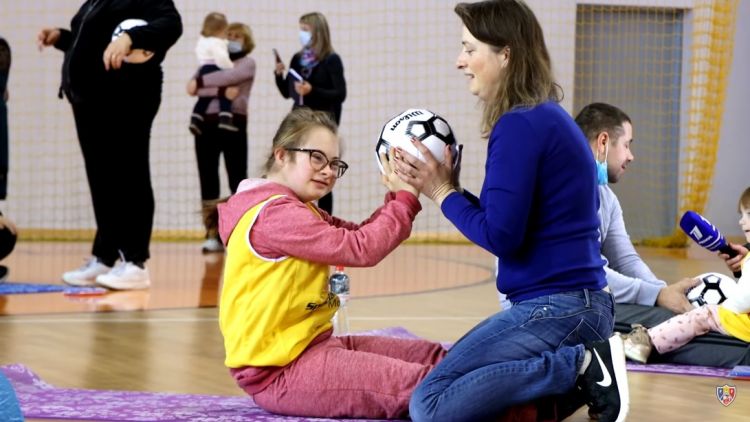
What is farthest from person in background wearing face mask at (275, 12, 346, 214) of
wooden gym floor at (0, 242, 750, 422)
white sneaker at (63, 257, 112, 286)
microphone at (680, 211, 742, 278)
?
microphone at (680, 211, 742, 278)

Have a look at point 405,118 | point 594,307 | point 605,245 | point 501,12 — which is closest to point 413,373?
point 594,307

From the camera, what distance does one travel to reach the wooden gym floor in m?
3.37

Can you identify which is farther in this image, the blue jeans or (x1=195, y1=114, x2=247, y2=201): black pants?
(x1=195, y1=114, x2=247, y2=201): black pants

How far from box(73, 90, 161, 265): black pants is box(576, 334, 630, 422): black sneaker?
3307mm

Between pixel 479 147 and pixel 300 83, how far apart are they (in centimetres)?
276

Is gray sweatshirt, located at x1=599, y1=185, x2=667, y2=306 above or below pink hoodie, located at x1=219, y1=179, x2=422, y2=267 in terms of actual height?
below

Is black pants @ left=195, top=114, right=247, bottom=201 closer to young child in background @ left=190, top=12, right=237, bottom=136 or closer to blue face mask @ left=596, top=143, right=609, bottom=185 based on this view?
young child in background @ left=190, top=12, right=237, bottom=136

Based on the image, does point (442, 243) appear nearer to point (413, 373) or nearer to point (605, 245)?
point (605, 245)

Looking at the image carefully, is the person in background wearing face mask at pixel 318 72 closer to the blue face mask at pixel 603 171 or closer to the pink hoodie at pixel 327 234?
the blue face mask at pixel 603 171

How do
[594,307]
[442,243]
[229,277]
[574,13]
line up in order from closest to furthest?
[594,307] < [229,277] < [442,243] < [574,13]

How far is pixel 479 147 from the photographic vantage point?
1020cm

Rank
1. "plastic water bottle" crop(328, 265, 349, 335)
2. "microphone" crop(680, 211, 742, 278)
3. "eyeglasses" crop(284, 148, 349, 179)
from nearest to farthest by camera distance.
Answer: "eyeglasses" crop(284, 148, 349, 179) < "plastic water bottle" crop(328, 265, 349, 335) < "microphone" crop(680, 211, 742, 278)

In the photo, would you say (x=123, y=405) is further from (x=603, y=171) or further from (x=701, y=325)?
(x=701, y=325)

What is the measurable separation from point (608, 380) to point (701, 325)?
135 centimetres
